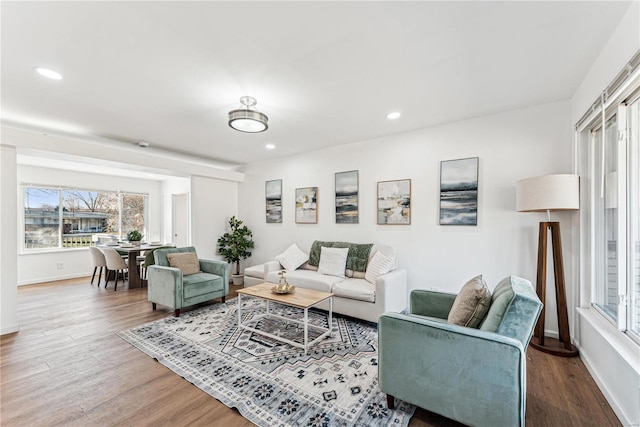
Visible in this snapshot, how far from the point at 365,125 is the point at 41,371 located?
414 cm

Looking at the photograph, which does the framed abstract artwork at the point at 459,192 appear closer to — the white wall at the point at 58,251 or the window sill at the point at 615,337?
the window sill at the point at 615,337

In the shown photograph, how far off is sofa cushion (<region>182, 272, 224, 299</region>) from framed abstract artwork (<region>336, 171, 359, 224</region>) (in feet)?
6.91

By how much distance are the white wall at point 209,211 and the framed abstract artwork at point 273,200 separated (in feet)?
3.20

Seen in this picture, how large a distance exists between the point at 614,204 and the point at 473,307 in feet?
4.86

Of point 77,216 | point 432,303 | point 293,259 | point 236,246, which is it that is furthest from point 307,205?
point 77,216

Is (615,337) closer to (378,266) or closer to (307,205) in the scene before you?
(378,266)

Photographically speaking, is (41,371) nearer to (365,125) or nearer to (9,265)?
(9,265)

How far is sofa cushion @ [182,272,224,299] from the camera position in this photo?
3.70 meters

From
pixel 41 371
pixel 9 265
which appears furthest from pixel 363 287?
pixel 9 265

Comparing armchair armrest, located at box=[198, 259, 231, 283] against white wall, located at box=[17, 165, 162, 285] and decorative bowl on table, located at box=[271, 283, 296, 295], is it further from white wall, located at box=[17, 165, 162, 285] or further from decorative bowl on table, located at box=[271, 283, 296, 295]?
white wall, located at box=[17, 165, 162, 285]

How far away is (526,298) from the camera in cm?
154

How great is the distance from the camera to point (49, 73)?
7.53 feet

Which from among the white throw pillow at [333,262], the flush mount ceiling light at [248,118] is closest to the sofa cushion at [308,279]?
the white throw pillow at [333,262]

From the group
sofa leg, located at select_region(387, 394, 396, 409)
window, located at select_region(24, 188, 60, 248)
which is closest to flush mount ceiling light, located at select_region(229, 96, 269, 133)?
sofa leg, located at select_region(387, 394, 396, 409)
